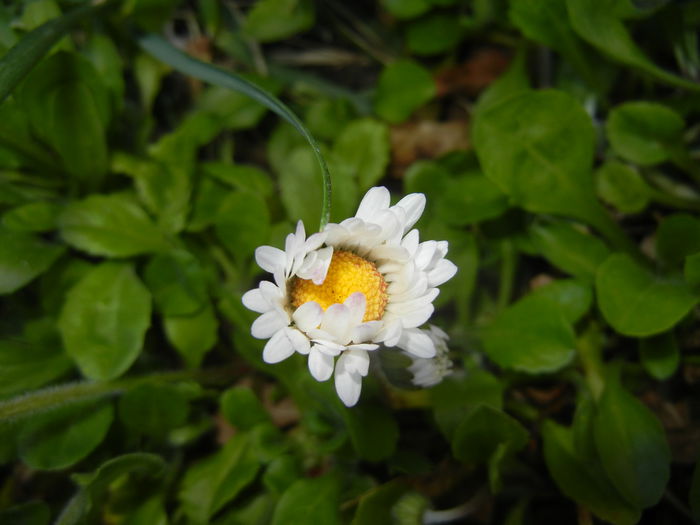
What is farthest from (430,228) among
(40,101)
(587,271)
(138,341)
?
(40,101)

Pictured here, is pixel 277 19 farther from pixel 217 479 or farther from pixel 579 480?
pixel 579 480

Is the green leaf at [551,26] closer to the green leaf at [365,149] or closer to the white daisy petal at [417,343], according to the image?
the green leaf at [365,149]

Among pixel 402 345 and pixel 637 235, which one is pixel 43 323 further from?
pixel 637 235

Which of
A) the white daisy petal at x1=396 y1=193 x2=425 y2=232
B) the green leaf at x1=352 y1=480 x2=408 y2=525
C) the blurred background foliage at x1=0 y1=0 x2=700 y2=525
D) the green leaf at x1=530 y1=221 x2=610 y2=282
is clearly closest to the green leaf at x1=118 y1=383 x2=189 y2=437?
the blurred background foliage at x1=0 y1=0 x2=700 y2=525

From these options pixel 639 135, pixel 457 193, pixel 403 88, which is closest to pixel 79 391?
pixel 457 193

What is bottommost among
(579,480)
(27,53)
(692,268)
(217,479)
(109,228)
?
(579,480)
